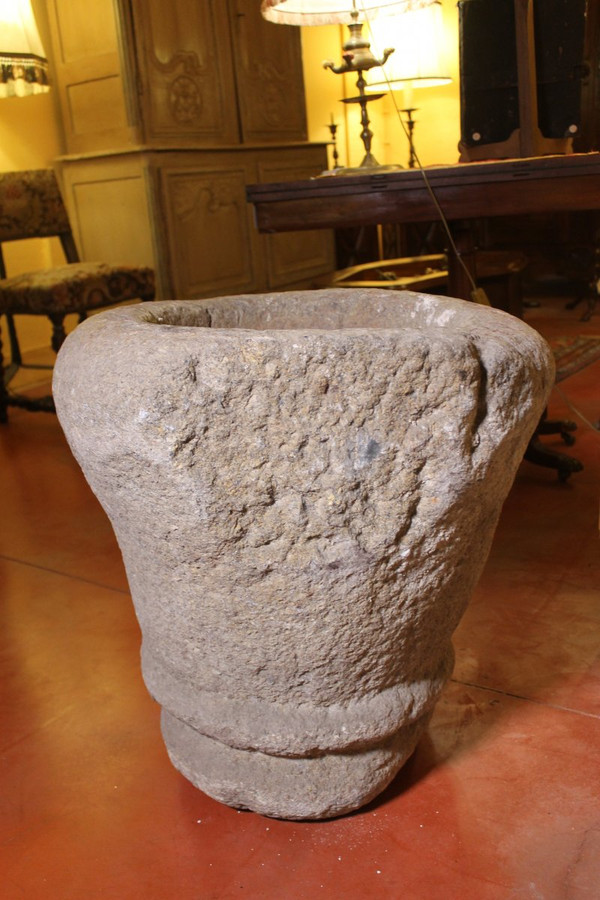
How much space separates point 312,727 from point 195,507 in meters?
0.39

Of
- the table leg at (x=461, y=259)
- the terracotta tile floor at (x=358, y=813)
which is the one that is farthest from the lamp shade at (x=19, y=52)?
the terracotta tile floor at (x=358, y=813)

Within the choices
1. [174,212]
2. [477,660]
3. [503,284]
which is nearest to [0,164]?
[174,212]

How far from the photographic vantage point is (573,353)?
13.3 feet

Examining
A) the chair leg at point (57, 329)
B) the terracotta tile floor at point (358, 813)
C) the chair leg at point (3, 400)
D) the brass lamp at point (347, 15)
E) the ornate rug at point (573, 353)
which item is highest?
the brass lamp at point (347, 15)

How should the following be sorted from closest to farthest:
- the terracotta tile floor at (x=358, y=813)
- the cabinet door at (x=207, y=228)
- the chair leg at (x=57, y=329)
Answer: the terracotta tile floor at (x=358, y=813) < the chair leg at (x=57, y=329) < the cabinet door at (x=207, y=228)

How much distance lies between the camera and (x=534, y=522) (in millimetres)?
2305

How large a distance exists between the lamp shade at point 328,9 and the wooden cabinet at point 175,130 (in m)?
2.11

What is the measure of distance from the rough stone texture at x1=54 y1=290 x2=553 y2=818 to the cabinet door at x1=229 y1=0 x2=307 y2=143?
4.10m

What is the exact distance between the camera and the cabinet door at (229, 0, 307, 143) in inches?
190

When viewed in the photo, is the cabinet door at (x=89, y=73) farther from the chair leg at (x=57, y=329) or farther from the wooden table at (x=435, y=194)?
the wooden table at (x=435, y=194)

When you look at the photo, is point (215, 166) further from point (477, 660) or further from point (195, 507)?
point (195, 507)

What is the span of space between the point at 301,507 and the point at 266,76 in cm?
462

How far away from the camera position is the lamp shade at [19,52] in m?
3.67

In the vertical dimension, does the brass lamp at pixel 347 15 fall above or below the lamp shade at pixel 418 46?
below
